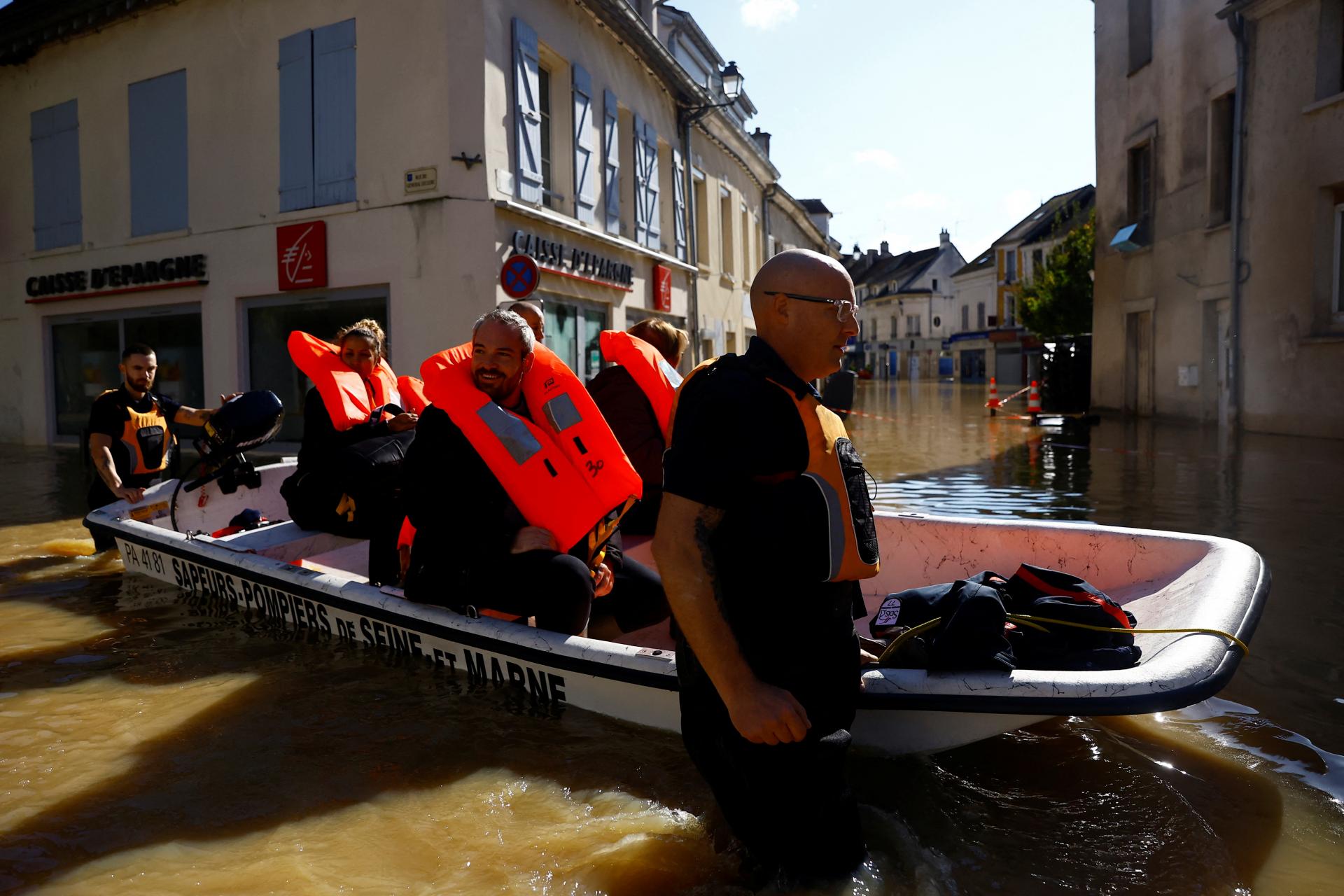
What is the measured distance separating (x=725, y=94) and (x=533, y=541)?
17.8 metres

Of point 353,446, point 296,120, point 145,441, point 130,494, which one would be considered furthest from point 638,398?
point 296,120

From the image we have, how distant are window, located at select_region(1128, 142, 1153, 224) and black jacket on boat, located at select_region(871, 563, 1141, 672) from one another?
1857 centimetres

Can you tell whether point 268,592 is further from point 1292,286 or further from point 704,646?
point 1292,286

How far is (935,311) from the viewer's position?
248 ft

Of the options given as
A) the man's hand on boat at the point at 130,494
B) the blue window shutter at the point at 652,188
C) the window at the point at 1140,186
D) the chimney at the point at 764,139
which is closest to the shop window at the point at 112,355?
the blue window shutter at the point at 652,188

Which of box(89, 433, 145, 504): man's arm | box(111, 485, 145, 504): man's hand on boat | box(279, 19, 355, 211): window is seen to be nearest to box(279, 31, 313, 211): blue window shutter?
box(279, 19, 355, 211): window

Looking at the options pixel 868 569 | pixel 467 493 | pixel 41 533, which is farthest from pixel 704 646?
pixel 41 533

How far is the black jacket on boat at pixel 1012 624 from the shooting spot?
2854 mm

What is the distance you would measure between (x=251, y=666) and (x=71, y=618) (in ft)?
5.72

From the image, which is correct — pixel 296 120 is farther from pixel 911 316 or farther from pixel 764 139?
pixel 911 316

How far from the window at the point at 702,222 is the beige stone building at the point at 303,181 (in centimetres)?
287

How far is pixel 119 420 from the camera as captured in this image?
23.1 ft

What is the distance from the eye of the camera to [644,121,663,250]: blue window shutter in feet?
57.9

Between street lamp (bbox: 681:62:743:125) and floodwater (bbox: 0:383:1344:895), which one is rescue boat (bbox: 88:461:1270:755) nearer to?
floodwater (bbox: 0:383:1344:895)
